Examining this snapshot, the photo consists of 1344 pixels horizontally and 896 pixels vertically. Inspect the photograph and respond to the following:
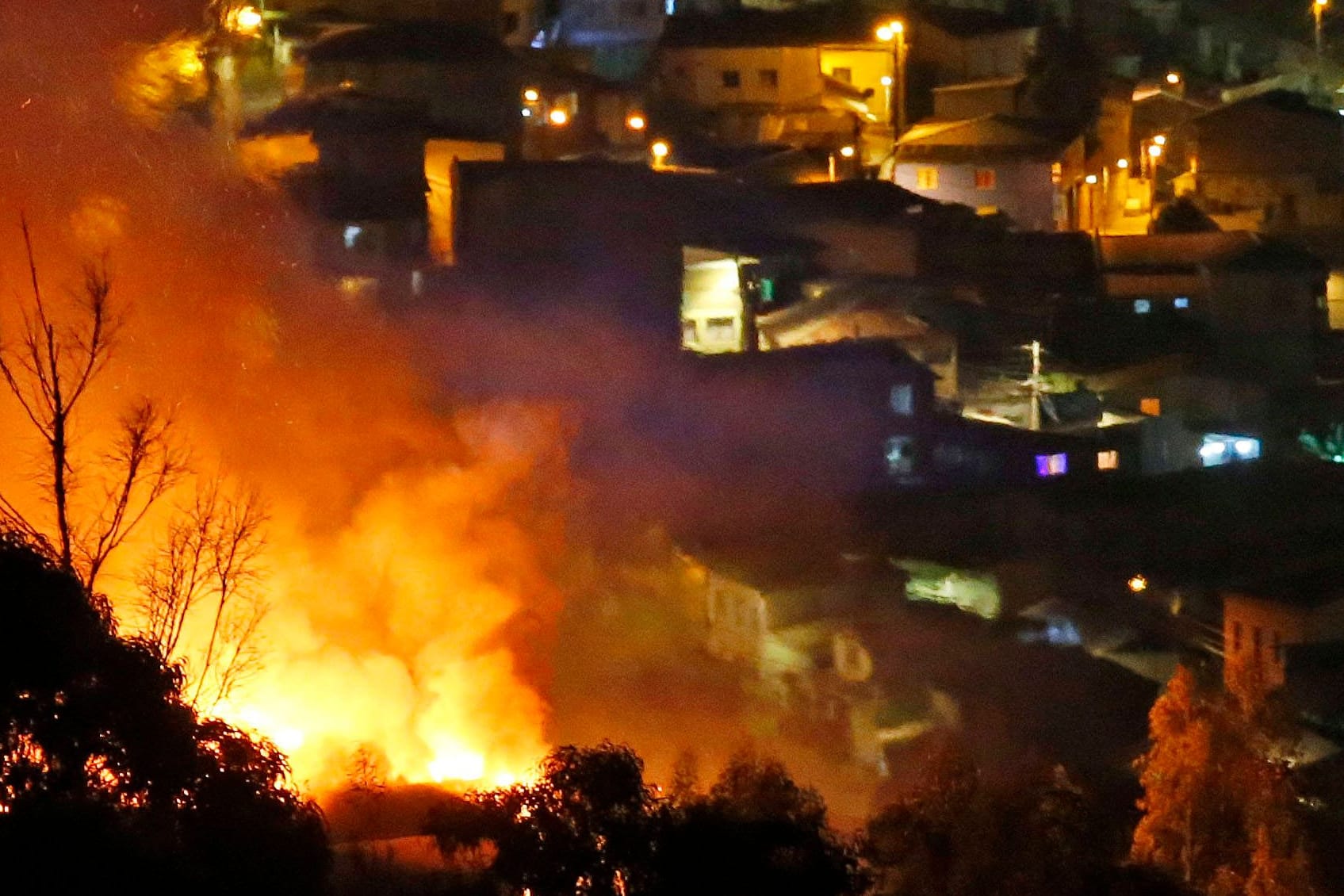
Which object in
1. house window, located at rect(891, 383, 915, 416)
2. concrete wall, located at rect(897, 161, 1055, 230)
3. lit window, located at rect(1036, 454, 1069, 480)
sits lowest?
lit window, located at rect(1036, 454, 1069, 480)

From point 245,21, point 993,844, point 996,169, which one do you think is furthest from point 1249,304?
point 993,844

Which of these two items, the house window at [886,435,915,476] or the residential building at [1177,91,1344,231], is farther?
the residential building at [1177,91,1344,231]

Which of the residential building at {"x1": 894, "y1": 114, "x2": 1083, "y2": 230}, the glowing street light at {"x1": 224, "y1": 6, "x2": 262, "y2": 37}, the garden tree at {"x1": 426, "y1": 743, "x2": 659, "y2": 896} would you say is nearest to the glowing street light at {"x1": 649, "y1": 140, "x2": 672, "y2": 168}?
the residential building at {"x1": 894, "y1": 114, "x2": 1083, "y2": 230}

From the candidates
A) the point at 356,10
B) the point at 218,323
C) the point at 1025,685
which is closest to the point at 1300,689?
the point at 1025,685

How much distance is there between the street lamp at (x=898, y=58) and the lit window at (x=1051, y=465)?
10.2 metres

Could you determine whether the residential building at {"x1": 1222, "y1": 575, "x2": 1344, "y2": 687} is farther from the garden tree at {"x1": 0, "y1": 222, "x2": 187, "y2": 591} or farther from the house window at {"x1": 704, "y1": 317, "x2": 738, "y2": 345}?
the garden tree at {"x1": 0, "y1": 222, "x2": 187, "y2": 591}

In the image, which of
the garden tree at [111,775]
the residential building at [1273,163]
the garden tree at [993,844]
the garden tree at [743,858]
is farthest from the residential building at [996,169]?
the garden tree at [111,775]

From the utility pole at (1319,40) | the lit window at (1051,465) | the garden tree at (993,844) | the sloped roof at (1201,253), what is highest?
the utility pole at (1319,40)

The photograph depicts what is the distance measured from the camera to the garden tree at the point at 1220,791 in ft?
33.3

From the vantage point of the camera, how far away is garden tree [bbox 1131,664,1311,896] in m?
10.1

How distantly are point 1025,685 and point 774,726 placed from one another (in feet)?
7.99

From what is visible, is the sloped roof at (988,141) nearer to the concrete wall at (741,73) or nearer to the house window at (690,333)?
the concrete wall at (741,73)

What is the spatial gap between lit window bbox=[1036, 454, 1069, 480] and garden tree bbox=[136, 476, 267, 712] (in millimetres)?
8763

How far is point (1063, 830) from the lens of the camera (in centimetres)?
906
